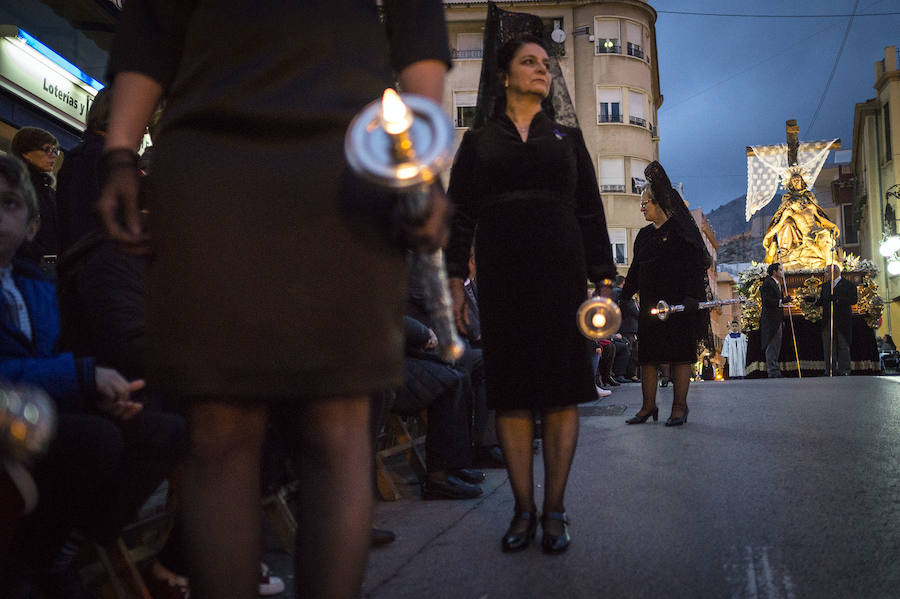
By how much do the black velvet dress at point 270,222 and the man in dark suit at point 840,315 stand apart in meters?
16.3

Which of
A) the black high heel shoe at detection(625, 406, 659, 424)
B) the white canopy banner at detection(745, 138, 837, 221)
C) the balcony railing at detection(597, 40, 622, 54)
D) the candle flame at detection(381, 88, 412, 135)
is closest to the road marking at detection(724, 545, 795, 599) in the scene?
the candle flame at detection(381, 88, 412, 135)

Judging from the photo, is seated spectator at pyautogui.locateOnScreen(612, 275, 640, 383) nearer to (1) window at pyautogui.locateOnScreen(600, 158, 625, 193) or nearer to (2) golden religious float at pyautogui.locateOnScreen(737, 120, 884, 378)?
(2) golden religious float at pyautogui.locateOnScreen(737, 120, 884, 378)

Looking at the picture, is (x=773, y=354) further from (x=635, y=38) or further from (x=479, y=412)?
(x=635, y=38)

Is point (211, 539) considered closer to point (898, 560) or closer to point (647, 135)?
point (898, 560)

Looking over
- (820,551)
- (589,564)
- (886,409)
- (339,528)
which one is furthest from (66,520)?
(886,409)

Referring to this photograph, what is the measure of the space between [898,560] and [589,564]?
3.12 ft

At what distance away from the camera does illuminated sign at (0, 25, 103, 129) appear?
963cm

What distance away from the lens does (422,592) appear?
2.48m

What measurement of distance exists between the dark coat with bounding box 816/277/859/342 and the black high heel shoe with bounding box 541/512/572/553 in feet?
48.5

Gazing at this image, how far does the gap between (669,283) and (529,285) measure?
419 centimetres

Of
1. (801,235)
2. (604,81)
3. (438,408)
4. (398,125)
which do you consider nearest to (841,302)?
(801,235)

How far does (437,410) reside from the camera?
167 inches

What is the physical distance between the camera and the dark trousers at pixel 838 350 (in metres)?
16.1

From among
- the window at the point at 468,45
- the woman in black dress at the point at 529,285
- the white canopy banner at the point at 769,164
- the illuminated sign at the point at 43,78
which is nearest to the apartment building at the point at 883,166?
the white canopy banner at the point at 769,164
